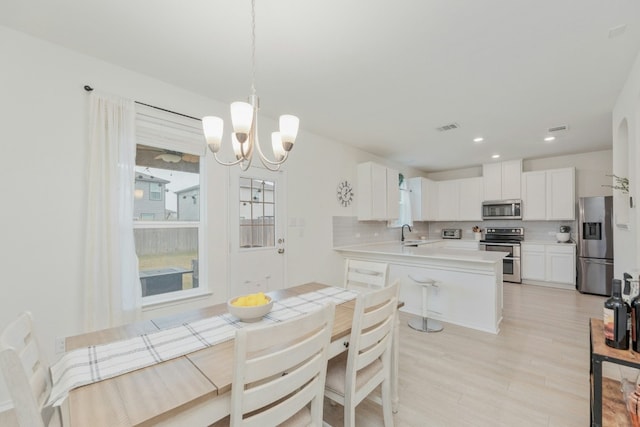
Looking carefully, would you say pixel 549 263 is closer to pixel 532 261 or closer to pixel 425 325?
pixel 532 261

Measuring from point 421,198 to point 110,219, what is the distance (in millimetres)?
5815

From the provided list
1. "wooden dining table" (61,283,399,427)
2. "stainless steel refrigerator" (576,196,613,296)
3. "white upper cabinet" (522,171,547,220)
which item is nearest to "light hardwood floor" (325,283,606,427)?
"wooden dining table" (61,283,399,427)

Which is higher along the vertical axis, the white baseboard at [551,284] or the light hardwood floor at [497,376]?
the white baseboard at [551,284]

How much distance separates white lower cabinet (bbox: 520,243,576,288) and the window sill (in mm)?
5832

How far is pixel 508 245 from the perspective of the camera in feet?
18.3

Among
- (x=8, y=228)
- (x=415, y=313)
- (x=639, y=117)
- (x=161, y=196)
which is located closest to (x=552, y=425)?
(x=415, y=313)

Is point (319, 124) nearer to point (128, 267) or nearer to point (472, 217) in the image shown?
point (128, 267)

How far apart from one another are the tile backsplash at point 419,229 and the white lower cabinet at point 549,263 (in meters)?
0.46

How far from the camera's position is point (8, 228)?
187 centimetres

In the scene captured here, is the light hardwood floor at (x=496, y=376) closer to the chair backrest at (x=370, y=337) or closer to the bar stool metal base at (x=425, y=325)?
the bar stool metal base at (x=425, y=325)

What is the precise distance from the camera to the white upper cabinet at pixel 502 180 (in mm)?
5652

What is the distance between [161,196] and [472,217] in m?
A: 6.19

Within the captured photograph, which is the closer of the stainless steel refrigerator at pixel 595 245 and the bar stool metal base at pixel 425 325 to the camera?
the bar stool metal base at pixel 425 325

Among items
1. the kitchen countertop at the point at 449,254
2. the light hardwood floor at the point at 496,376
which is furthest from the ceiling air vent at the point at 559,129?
the light hardwood floor at the point at 496,376
